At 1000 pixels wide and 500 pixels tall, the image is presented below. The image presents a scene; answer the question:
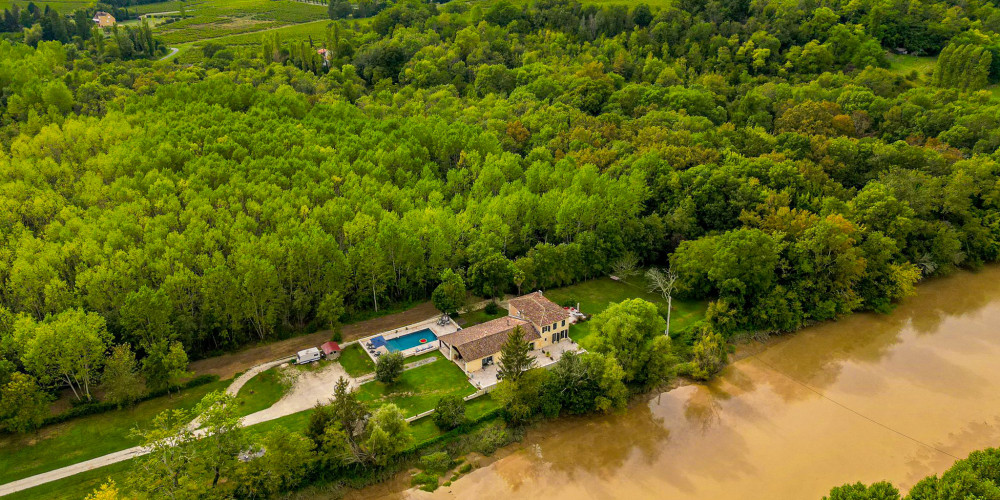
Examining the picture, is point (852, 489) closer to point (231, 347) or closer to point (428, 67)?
point (231, 347)

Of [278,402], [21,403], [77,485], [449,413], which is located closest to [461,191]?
[278,402]

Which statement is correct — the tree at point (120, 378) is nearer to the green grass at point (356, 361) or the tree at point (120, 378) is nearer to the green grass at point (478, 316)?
the green grass at point (356, 361)

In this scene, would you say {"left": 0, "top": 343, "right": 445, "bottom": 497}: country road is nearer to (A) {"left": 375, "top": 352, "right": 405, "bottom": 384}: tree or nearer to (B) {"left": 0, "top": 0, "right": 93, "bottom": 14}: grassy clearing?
(A) {"left": 375, "top": 352, "right": 405, "bottom": 384}: tree

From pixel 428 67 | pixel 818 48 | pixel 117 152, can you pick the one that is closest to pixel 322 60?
pixel 428 67

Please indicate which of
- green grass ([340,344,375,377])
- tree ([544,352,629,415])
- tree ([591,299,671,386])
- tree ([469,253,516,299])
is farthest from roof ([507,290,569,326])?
green grass ([340,344,375,377])

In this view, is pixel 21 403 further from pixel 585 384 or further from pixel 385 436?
pixel 585 384
